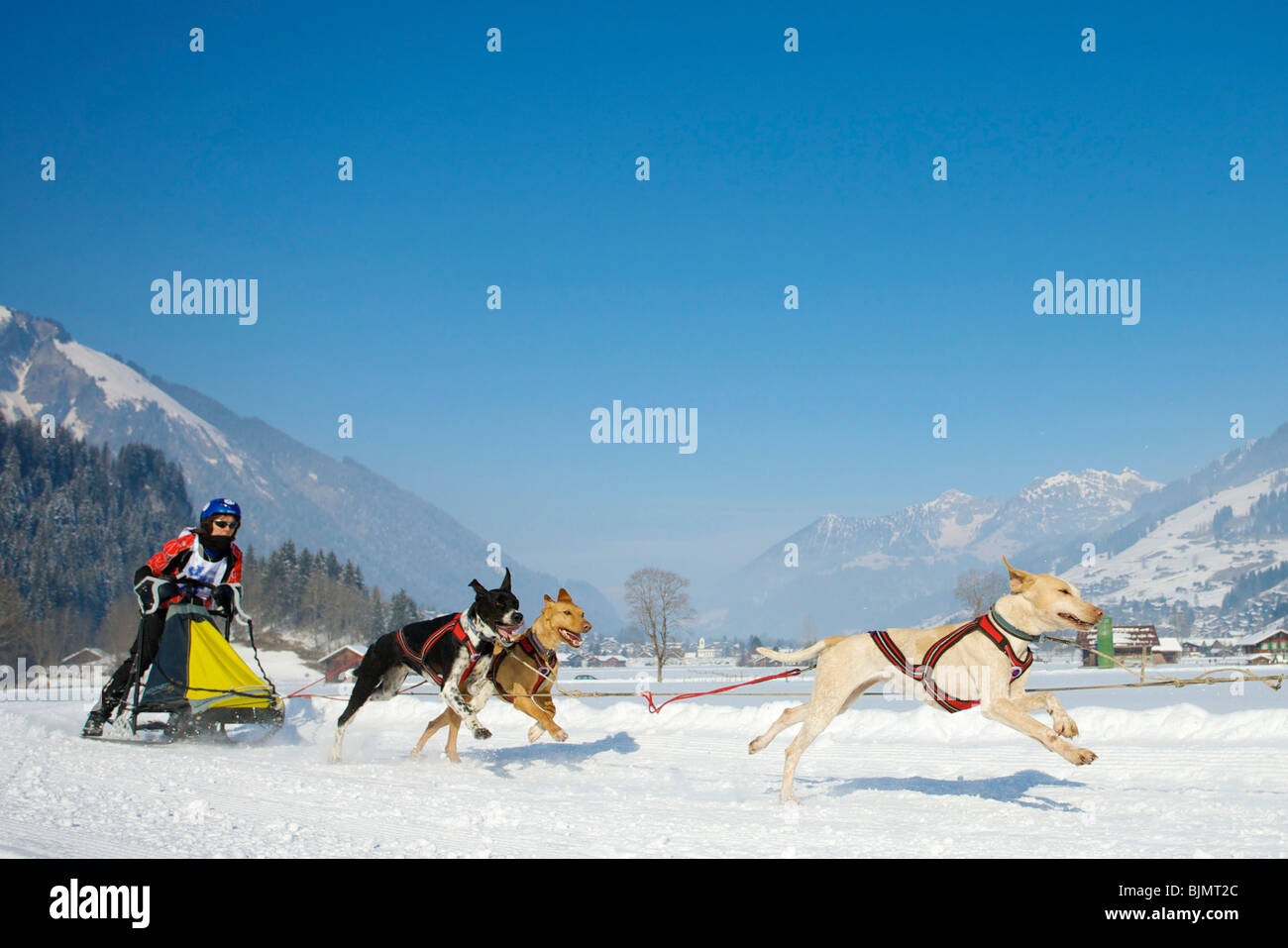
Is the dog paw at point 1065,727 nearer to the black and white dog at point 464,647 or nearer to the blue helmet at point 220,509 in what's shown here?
the black and white dog at point 464,647

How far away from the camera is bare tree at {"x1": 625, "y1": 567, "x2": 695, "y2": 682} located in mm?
56406

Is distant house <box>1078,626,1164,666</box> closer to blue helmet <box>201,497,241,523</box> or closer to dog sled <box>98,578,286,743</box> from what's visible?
dog sled <box>98,578,286,743</box>

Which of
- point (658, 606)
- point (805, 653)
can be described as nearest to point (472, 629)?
point (805, 653)

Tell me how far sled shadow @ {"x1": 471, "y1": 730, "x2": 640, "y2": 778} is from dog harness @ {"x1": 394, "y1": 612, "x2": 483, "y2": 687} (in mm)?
986

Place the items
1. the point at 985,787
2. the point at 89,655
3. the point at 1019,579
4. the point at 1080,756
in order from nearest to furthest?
the point at 1080,756 → the point at 1019,579 → the point at 985,787 → the point at 89,655

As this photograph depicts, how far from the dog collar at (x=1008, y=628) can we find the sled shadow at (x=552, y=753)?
175 inches

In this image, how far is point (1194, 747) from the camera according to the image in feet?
39.2

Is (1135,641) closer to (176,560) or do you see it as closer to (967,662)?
(967,662)

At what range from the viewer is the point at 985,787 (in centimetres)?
856

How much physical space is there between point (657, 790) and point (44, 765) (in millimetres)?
4604

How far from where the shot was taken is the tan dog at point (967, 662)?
23.2ft

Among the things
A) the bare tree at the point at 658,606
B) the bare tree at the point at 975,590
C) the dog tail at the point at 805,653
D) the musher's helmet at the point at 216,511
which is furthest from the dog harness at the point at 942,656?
the bare tree at the point at 975,590

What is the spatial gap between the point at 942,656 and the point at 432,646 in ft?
17.1
